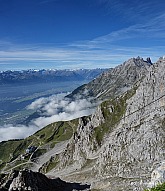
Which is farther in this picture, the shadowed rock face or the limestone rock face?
the shadowed rock face

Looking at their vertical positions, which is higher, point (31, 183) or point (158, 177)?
point (158, 177)

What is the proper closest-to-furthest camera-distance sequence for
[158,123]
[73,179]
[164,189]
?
[164,189] < [158,123] < [73,179]

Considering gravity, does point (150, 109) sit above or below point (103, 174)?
above

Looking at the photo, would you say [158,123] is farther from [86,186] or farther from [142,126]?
[86,186]

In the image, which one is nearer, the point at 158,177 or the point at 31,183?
the point at 158,177

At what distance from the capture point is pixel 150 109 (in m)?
180

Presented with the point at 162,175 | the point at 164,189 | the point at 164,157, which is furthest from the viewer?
the point at 164,157

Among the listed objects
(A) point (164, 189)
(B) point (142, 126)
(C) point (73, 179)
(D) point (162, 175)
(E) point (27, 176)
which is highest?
(A) point (164, 189)

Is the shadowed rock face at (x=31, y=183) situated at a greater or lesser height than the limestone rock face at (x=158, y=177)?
lesser

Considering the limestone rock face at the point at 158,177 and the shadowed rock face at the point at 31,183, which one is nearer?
the limestone rock face at the point at 158,177

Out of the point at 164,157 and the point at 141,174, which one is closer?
the point at 141,174

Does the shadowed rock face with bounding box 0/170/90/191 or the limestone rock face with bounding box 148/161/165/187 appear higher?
the limestone rock face with bounding box 148/161/165/187

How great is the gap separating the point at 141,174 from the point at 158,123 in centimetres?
3635

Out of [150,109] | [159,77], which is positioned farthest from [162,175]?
[159,77]
